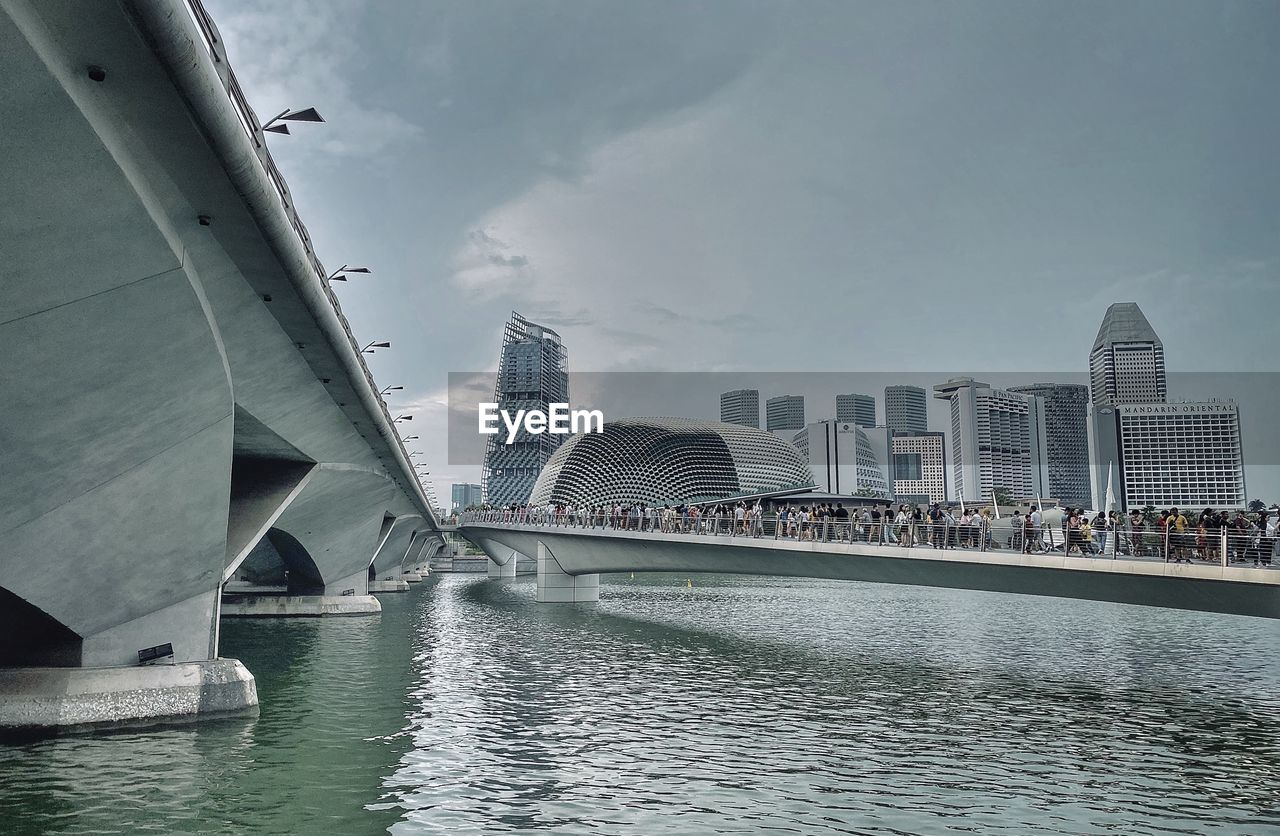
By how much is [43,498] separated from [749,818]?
11.1 metres

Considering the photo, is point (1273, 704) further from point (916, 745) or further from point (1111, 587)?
point (916, 745)

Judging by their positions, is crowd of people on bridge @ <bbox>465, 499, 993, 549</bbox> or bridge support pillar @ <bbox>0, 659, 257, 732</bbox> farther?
crowd of people on bridge @ <bbox>465, 499, 993, 549</bbox>

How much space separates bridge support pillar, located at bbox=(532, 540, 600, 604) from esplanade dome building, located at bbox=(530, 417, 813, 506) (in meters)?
65.7

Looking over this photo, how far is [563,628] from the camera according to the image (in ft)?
126

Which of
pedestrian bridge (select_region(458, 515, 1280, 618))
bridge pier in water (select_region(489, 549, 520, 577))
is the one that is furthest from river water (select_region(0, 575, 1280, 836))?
bridge pier in water (select_region(489, 549, 520, 577))

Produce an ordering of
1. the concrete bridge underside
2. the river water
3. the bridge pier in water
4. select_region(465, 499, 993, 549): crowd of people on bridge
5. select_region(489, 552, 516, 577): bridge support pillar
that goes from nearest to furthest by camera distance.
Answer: the concrete bridge underside, the river water, select_region(465, 499, 993, 549): crowd of people on bridge, the bridge pier in water, select_region(489, 552, 516, 577): bridge support pillar

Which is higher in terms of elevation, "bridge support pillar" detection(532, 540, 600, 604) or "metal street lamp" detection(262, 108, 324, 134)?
"metal street lamp" detection(262, 108, 324, 134)

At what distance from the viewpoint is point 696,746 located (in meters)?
16.2

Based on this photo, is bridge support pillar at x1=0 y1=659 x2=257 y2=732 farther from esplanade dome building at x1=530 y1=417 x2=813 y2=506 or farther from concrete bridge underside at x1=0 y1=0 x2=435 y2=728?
esplanade dome building at x1=530 y1=417 x2=813 y2=506

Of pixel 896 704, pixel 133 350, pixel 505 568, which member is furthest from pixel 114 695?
pixel 505 568

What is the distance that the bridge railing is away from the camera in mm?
18734

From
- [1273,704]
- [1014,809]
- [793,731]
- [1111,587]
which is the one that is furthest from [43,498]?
[1273,704]

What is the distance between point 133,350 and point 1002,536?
64.8 ft

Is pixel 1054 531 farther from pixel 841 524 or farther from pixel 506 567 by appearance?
pixel 506 567
